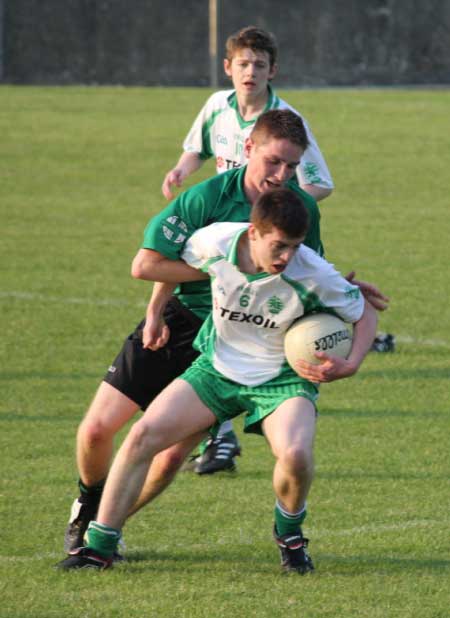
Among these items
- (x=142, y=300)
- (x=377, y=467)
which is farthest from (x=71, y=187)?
(x=377, y=467)

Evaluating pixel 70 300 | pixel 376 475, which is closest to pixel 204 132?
pixel 376 475

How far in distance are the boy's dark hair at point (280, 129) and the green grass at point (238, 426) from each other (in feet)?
5.62

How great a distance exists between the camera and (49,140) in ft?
85.1

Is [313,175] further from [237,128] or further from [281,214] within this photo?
[281,214]

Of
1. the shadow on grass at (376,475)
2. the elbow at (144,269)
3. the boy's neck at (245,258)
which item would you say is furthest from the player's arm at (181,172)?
the boy's neck at (245,258)

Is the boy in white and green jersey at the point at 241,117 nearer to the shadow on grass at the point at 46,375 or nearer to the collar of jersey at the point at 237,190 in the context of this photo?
the shadow on grass at the point at 46,375

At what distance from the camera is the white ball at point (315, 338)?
561 cm

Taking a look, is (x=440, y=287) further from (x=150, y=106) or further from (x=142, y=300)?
(x=150, y=106)

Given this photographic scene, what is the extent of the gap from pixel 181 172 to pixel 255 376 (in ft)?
10.6

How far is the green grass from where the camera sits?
5.61m

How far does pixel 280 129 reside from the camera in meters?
5.73

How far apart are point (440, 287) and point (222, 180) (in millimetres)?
7943

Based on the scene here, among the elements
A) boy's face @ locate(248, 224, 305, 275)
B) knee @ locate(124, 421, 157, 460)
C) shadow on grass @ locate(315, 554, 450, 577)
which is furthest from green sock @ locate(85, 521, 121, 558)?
boy's face @ locate(248, 224, 305, 275)

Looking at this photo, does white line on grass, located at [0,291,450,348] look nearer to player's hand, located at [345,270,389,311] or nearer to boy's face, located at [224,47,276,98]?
boy's face, located at [224,47,276,98]
